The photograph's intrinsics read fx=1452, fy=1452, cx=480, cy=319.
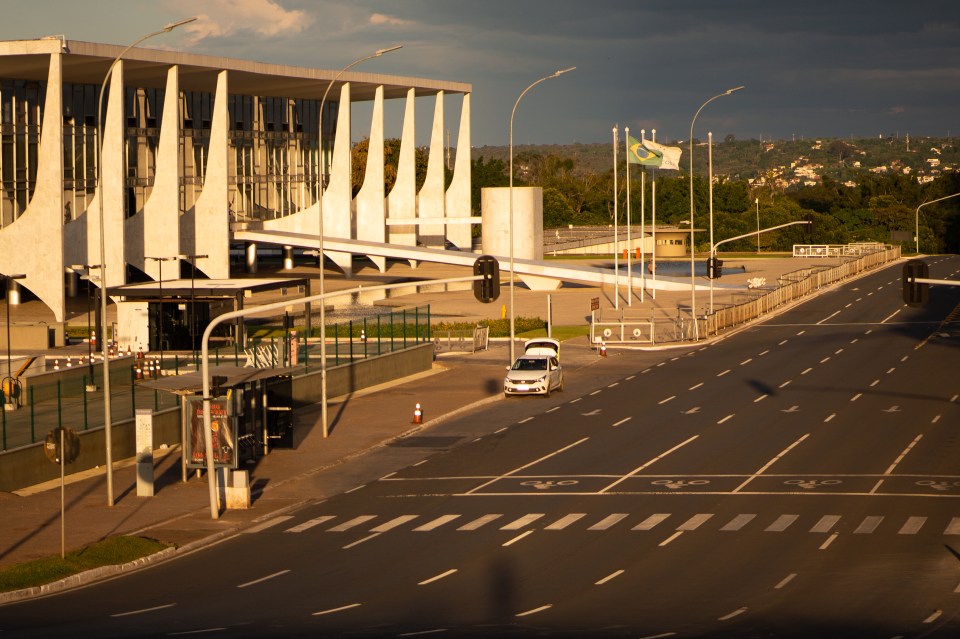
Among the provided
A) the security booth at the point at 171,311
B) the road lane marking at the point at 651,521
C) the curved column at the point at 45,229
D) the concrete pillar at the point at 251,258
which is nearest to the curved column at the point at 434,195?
the concrete pillar at the point at 251,258

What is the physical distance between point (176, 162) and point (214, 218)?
636 centimetres

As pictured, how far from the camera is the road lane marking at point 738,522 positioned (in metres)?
31.0

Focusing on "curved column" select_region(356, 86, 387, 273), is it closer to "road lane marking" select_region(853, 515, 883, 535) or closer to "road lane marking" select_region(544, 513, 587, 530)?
"road lane marking" select_region(544, 513, 587, 530)

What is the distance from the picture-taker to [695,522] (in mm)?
31766

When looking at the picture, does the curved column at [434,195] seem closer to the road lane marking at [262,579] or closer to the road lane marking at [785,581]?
the road lane marking at [262,579]

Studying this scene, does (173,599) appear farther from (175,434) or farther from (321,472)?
(175,434)

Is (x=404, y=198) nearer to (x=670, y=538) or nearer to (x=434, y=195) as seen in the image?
(x=434, y=195)

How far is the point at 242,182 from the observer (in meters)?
113

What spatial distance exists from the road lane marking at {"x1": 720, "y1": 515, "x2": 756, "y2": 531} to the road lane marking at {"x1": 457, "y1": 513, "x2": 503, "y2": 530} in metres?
5.22

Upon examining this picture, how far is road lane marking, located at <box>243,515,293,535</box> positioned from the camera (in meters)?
32.9

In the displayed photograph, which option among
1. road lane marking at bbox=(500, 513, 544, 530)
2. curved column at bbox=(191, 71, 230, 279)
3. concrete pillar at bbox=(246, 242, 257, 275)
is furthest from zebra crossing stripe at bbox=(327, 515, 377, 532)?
concrete pillar at bbox=(246, 242, 257, 275)

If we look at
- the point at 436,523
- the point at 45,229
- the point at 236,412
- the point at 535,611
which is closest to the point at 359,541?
the point at 436,523

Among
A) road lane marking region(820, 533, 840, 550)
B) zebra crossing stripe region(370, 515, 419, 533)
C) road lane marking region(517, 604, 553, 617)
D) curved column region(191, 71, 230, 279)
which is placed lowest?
zebra crossing stripe region(370, 515, 419, 533)

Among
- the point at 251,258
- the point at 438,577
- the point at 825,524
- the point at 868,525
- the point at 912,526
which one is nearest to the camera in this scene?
the point at 438,577
